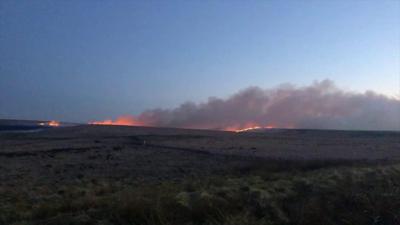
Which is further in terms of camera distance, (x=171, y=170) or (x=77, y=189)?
(x=171, y=170)

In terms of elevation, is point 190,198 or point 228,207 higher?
point 190,198

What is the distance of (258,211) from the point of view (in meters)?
16.9

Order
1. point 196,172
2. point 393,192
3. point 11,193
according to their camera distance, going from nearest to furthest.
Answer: point 393,192, point 11,193, point 196,172

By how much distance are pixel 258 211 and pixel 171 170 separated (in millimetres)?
20077

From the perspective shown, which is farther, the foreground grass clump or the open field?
the open field

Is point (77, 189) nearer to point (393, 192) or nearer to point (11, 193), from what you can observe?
point (11, 193)

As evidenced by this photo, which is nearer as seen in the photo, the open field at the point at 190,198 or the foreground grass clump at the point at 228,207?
the foreground grass clump at the point at 228,207

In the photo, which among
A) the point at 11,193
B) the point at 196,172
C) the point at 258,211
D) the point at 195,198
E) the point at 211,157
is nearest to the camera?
the point at 258,211

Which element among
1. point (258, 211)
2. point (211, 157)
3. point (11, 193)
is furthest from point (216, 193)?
point (211, 157)

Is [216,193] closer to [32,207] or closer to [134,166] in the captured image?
[32,207]

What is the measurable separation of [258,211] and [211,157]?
3190cm

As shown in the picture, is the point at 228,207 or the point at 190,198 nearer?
the point at 228,207

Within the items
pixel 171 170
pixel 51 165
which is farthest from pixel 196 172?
pixel 51 165

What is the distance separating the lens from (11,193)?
23672mm
